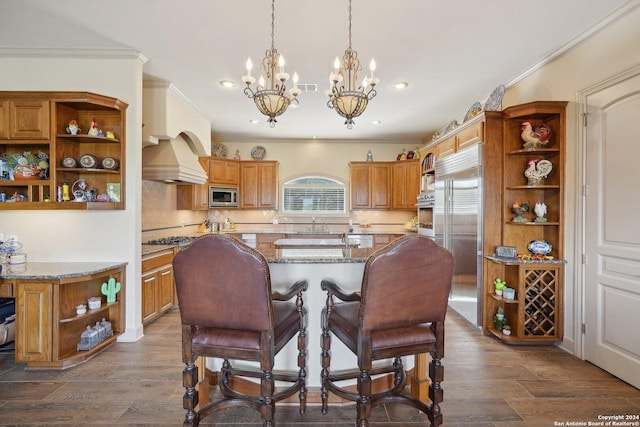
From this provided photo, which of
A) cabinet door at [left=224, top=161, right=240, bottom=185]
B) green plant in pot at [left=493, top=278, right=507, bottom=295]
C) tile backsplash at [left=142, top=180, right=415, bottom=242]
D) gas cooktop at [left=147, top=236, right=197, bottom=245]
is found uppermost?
cabinet door at [left=224, top=161, right=240, bottom=185]

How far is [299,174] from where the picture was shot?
6.46 metres

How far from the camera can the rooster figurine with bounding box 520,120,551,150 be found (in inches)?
119

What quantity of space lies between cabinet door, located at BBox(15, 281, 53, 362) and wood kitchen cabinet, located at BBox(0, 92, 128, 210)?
764 mm

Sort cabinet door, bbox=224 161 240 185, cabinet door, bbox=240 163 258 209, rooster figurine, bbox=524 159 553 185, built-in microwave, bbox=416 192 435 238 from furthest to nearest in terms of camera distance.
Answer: cabinet door, bbox=240 163 258 209
cabinet door, bbox=224 161 240 185
built-in microwave, bbox=416 192 435 238
rooster figurine, bbox=524 159 553 185

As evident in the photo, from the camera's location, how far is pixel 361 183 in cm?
619

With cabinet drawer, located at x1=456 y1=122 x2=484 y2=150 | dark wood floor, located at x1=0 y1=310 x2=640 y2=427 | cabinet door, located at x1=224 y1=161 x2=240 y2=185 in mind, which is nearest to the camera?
dark wood floor, located at x1=0 y1=310 x2=640 y2=427

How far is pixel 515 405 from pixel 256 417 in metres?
1.73

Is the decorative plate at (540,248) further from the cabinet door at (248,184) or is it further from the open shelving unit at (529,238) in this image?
the cabinet door at (248,184)

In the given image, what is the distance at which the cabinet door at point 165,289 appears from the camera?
3713mm

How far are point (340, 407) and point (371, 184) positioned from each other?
4591mm

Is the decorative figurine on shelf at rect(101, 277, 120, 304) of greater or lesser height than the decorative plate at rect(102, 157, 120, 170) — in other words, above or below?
below

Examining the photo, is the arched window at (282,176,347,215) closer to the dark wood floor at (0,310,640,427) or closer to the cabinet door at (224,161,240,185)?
the cabinet door at (224,161,240,185)

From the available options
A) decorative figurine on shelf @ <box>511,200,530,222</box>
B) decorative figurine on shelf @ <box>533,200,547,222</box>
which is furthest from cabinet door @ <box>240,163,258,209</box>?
decorative figurine on shelf @ <box>533,200,547,222</box>

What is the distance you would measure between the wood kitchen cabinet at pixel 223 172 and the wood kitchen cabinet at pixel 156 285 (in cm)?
205
